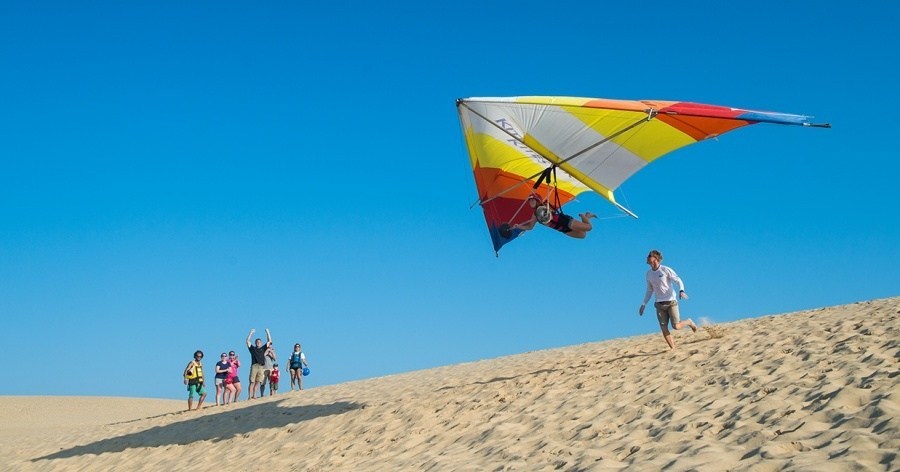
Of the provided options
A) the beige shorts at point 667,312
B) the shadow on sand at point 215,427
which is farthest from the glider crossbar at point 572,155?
the shadow on sand at point 215,427

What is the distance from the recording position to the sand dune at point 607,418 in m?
5.86

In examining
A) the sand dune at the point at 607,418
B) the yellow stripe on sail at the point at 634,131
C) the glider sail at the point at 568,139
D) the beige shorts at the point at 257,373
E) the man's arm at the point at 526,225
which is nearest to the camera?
the sand dune at the point at 607,418

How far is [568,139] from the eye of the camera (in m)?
11.2

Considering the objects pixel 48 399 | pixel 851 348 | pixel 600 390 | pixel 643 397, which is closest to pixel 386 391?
pixel 600 390

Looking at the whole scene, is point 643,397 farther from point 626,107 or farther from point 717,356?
point 626,107

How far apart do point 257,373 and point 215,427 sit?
4498 millimetres

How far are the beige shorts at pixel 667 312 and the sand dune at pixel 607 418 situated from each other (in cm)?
46

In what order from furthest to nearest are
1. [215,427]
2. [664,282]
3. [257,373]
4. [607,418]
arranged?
[257,373] → [215,427] → [664,282] → [607,418]

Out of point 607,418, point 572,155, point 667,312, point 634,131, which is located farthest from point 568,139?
point 607,418

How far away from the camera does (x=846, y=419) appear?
19.1 ft

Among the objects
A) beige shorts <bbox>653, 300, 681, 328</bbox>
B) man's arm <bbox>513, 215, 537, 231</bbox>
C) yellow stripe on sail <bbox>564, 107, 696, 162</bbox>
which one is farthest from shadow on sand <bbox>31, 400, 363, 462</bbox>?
yellow stripe on sail <bbox>564, 107, 696, 162</bbox>

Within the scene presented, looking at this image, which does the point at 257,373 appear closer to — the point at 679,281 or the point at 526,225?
the point at 526,225

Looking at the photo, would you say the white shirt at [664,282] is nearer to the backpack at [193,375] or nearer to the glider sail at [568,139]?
the glider sail at [568,139]

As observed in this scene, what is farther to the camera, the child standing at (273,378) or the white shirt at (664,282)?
the child standing at (273,378)
